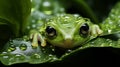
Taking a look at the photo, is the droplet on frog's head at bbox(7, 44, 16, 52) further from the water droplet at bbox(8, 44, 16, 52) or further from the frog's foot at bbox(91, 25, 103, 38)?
the frog's foot at bbox(91, 25, 103, 38)

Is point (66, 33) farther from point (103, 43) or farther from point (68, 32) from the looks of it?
point (103, 43)

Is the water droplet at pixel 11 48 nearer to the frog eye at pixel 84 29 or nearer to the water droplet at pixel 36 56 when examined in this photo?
the water droplet at pixel 36 56

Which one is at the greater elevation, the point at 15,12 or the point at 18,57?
the point at 15,12

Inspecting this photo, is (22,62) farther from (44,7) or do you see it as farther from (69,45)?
(44,7)

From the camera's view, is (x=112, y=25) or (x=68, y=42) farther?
(x=112, y=25)

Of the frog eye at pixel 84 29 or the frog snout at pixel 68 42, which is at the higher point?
the frog eye at pixel 84 29

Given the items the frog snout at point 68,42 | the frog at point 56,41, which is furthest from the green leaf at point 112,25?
the frog snout at point 68,42

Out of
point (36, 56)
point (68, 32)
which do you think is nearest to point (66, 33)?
point (68, 32)
